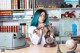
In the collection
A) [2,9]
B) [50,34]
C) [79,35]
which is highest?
[2,9]

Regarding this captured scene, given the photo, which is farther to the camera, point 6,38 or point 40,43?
point 40,43

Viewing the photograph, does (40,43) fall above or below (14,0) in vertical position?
below

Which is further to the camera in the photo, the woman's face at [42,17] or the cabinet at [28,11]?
the cabinet at [28,11]

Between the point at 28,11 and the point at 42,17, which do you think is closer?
the point at 42,17

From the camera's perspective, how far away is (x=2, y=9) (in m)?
4.10

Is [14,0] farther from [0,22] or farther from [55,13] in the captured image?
[55,13]

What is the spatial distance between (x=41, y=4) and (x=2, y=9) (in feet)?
2.72

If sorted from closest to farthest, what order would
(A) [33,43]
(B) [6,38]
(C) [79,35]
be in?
(B) [6,38] < (A) [33,43] < (C) [79,35]

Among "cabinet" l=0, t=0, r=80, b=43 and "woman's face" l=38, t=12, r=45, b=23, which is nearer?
"woman's face" l=38, t=12, r=45, b=23

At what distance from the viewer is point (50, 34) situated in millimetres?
2678

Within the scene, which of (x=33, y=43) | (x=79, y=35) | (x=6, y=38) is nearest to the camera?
(x=6, y=38)

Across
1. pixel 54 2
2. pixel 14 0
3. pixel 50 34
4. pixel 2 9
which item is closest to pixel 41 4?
pixel 54 2

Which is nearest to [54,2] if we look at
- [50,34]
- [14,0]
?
[14,0]

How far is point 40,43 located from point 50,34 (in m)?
0.19
